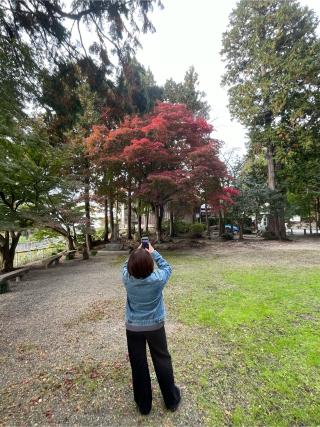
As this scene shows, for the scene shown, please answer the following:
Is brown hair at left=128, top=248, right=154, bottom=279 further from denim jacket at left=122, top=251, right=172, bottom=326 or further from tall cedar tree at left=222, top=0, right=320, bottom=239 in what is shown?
tall cedar tree at left=222, top=0, right=320, bottom=239

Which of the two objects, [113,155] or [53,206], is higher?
[113,155]

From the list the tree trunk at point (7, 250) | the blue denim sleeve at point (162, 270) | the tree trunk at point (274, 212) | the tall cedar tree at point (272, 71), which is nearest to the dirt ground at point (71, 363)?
the blue denim sleeve at point (162, 270)

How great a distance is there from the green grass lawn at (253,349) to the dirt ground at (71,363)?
7.9 inches

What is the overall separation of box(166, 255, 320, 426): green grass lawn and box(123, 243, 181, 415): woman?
0.48 metres

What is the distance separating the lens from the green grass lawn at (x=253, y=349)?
6.68 feet

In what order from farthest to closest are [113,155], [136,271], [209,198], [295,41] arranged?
[295,41]
[209,198]
[113,155]
[136,271]

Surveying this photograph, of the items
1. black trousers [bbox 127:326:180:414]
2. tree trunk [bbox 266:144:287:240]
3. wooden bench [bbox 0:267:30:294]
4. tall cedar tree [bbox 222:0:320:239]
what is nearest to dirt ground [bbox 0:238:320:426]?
black trousers [bbox 127:326:180:414]

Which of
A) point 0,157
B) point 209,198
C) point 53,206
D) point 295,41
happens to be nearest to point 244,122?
point 295,41

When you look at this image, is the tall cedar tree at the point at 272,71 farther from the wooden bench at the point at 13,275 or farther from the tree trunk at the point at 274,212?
the wooden bench at the point at 13,275

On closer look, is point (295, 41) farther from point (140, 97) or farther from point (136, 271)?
point (136, 271)

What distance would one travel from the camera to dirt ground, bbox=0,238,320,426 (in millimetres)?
2020

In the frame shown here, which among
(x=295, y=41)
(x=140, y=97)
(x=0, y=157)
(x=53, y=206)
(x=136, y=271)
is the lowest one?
(x=136, y=271)

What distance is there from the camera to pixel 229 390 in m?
2.24

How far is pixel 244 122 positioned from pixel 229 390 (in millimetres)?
17145
